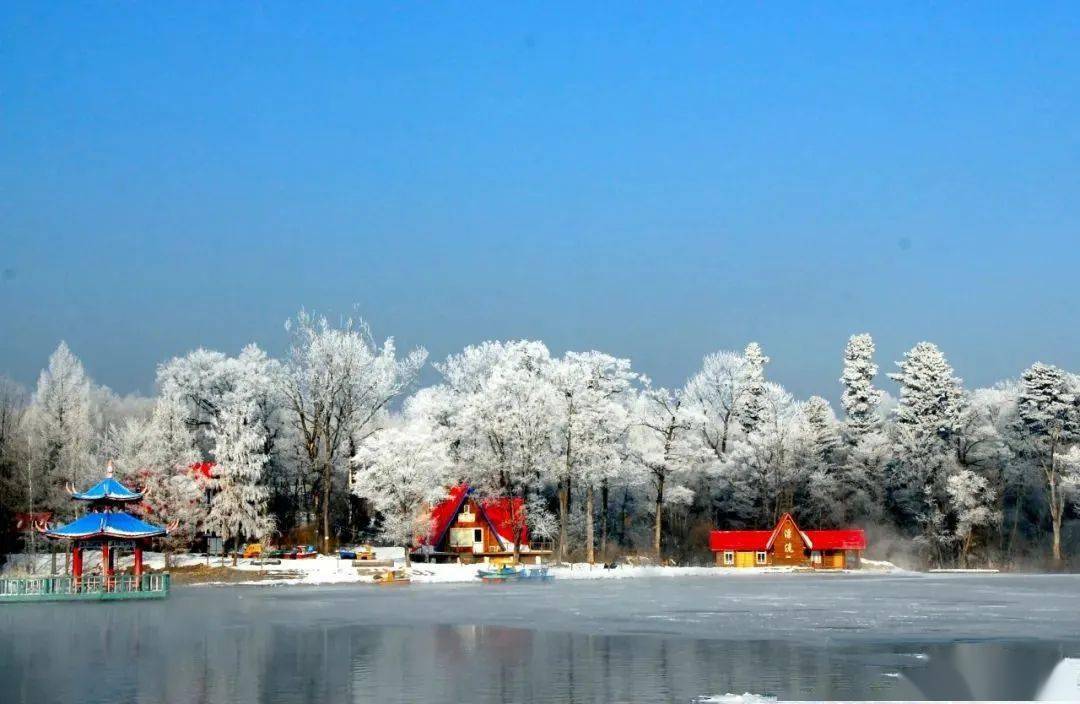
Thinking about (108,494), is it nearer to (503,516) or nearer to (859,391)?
(503,516)

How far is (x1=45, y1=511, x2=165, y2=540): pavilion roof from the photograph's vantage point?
185 ft

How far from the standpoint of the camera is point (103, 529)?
56.5m

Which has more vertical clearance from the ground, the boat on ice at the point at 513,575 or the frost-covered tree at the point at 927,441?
the frost-covered tree at the point at 927,441

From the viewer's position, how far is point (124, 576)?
56844 mm

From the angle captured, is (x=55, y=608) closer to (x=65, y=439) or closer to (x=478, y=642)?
(x=478, y=642)

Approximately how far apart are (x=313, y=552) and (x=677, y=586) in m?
31.0

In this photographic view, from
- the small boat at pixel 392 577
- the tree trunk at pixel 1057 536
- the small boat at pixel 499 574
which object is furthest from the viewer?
the tree trunk at pixel 1057 536

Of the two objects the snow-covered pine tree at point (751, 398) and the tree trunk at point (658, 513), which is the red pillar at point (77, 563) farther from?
the snow-covered pine tree at point (751, 398)

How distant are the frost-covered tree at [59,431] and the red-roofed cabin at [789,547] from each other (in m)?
49.6

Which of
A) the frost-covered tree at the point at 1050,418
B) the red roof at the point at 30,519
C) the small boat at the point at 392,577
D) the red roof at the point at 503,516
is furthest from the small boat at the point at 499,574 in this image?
the frost-covered tree at the point at 1050,418

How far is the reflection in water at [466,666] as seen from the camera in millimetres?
22672

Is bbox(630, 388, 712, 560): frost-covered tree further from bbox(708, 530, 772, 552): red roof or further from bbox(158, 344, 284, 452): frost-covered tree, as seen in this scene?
bbox(158, 344, 284, 452): frost-covered tree

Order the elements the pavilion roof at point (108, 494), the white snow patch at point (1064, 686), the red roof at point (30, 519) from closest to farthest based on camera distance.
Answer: the white snow patch at point (1064, 686) < the pavilion roof at point (108, 494) < the red roof at point (30, 519)

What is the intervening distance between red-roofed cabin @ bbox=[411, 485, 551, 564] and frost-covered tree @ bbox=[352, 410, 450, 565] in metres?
4.69
